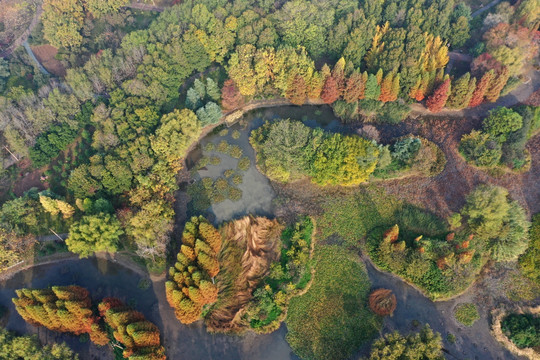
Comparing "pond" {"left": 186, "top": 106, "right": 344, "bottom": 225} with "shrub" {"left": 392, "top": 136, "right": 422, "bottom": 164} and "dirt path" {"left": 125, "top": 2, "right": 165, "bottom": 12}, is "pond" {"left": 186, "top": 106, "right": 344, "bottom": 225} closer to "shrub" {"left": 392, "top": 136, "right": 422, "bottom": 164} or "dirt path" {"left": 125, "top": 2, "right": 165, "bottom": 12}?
"shrub" {"left": 392, "top": 136, "right": 422, "bottom": 164}

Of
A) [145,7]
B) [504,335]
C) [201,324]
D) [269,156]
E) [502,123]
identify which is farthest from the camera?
[145,7]

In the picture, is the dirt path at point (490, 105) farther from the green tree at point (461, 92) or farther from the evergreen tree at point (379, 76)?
the evergreen tree at point (379, 76)

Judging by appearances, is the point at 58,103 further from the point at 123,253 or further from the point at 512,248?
the point at 512,248

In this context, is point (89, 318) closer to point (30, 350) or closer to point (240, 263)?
point (30, 350)

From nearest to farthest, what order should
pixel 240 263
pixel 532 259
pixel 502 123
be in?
pixel 532 259, pixel 240 263, pixel 502 123

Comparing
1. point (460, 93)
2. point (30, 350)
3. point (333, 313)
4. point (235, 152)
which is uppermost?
point (460, 93)

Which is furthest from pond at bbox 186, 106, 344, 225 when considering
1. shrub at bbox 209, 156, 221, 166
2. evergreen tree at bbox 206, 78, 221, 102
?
evergreen tree at bbox 206, 78, 221, 102

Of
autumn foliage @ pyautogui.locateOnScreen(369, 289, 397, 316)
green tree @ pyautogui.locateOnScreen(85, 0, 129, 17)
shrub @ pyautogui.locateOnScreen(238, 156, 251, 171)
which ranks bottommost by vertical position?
autumn foliage @ pyautogui.locateOnScreen(369, 289, 397, 316)

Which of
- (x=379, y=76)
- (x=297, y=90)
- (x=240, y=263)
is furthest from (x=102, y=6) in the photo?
(x=240, y=263)
